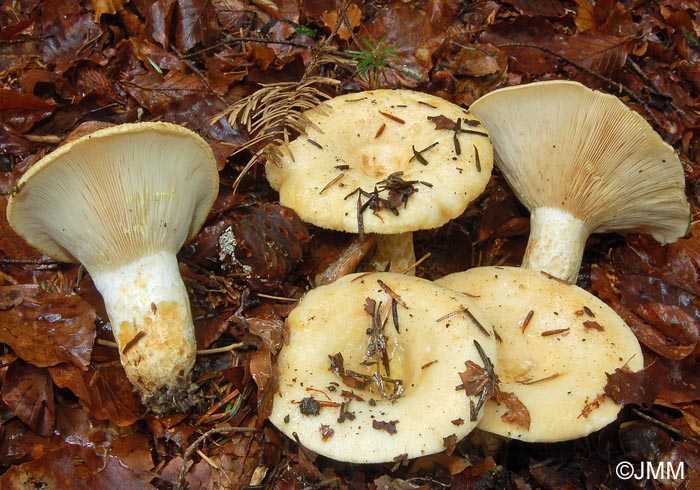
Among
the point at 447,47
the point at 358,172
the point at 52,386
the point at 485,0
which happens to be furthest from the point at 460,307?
the point at 485,0

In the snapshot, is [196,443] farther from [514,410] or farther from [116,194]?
[514,410]

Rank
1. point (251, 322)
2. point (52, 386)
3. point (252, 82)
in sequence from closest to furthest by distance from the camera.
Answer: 1. point (52, 386)
2. point (251, 322)
3. point (252, 82)

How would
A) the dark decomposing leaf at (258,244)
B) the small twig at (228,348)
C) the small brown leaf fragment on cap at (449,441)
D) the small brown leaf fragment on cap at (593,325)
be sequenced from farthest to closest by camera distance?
the dark decomposing leaf at (258,244)
the small twig at (228,348)
the small brown leaf fragment on cap at (593,325)
the small brown leaf fragment on cap at (449,441)

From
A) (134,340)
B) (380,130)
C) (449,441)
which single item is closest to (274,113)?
(380,130)

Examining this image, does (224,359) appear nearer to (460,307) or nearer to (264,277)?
(264,277)

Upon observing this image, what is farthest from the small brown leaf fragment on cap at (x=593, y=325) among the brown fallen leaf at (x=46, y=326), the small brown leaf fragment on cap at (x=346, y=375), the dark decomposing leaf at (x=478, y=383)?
the brown fallen leaf at (x=46, y=326)

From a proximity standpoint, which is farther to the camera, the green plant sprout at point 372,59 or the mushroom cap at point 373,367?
the green plant sprout at point 372,59

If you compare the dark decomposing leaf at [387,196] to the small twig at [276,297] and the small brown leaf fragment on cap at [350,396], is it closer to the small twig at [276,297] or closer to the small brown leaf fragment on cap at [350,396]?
the small twig at [276,297]
